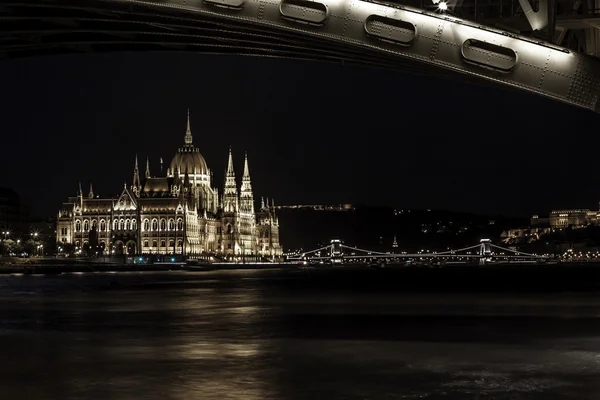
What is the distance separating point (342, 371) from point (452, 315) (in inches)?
834

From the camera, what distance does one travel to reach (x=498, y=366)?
21219 millimetres

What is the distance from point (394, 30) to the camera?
662 inches

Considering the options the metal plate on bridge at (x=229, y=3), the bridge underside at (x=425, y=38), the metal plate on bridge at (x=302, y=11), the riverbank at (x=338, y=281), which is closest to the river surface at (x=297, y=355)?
the bridge underside at (x=425, y=38)

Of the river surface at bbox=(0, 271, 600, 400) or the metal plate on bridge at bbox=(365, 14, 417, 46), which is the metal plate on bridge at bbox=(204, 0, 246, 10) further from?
the river surface at bbox=(0, 271, 600, 400)

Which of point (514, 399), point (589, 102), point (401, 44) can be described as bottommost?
point (514, 399)

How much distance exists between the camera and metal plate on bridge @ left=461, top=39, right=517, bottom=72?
16766 millimetres

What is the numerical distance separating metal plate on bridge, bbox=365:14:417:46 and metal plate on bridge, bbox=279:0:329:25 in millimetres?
840

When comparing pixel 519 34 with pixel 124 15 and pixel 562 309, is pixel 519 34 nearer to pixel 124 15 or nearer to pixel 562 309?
pixel 124 15

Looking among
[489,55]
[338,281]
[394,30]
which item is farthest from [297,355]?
[338,281]

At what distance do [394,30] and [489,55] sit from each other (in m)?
1.65

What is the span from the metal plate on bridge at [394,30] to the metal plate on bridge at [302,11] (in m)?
0.84

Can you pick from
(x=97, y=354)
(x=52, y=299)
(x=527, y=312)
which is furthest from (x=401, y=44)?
(x=52, y=299)

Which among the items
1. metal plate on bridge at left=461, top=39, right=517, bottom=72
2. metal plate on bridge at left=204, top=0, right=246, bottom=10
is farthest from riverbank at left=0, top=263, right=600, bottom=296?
metal plate on bridge at left=461, top=39, right=517, bottom=72

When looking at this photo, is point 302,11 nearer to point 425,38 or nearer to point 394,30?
point 394,30
